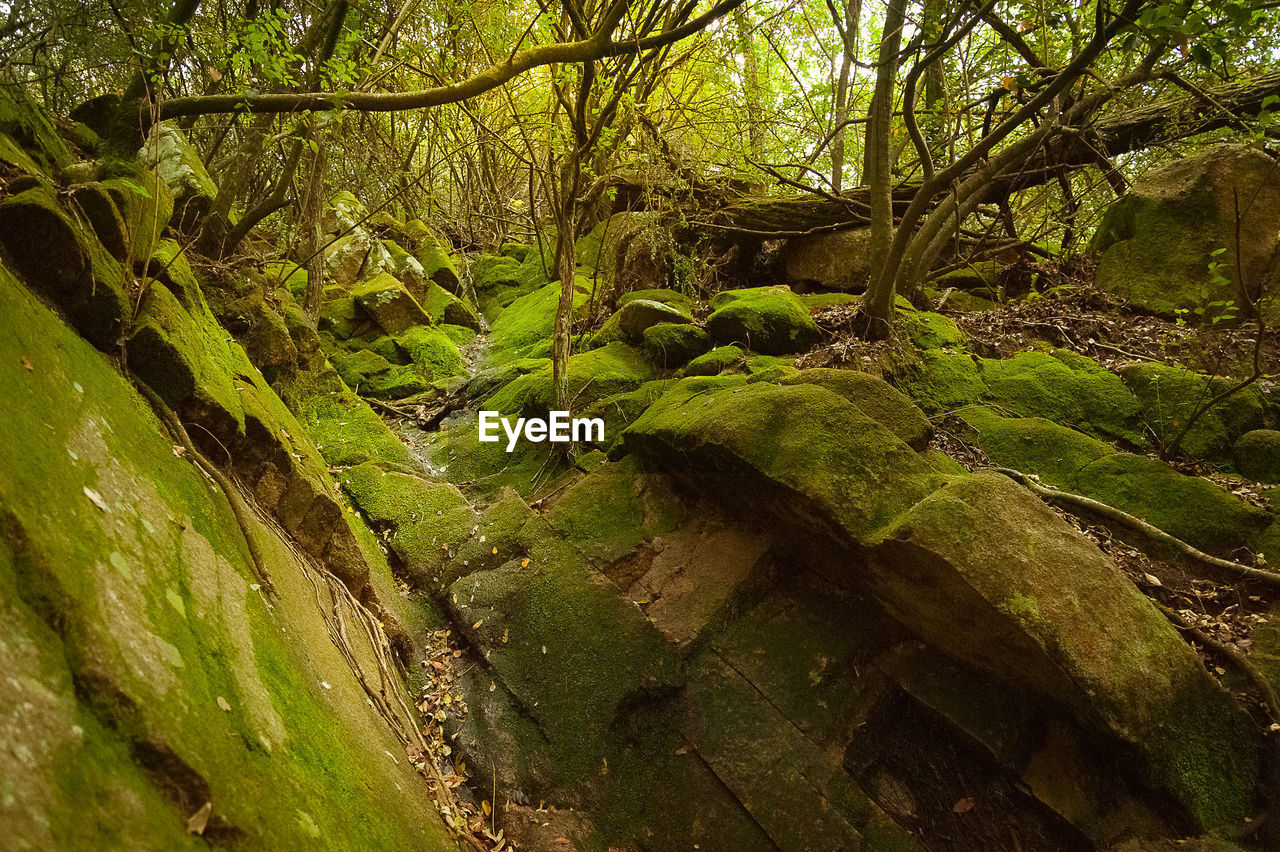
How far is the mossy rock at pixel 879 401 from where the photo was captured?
5336 millimetres

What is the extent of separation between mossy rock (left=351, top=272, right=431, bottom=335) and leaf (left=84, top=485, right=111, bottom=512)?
33.2 ft

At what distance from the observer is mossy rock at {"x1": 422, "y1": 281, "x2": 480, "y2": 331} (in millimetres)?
14005

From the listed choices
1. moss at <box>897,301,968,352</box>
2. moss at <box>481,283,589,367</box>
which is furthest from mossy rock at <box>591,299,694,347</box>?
moss at <box>897,301,968,352</box>

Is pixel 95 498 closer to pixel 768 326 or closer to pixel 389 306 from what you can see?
pixel 768 326

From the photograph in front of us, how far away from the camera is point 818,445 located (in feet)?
15.4

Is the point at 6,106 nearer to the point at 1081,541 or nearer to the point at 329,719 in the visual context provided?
the point at 329,719

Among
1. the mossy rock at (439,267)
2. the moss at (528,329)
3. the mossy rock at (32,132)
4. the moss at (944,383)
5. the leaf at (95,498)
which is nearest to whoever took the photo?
the leaf at (95,498)

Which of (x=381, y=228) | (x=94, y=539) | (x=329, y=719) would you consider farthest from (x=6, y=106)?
(x=381, y=228)

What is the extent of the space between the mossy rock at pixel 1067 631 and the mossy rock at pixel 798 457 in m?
0.35

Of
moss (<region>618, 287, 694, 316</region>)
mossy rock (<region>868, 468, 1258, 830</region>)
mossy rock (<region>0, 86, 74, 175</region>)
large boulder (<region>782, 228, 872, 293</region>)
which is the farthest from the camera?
large boulder (<region>782, 228, 872, 293</region>)

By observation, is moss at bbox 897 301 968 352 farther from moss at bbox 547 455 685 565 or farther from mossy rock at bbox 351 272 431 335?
mossy rock at bbox 351 272 431 335

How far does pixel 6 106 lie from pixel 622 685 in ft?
19.0

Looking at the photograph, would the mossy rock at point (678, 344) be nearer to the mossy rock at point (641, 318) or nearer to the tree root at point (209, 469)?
the mossy rock at point (641, 318)

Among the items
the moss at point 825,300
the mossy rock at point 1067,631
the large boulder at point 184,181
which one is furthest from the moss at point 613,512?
the large boulder at point 184,181
